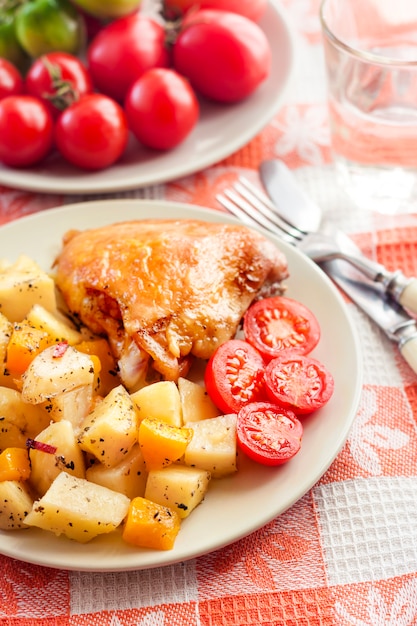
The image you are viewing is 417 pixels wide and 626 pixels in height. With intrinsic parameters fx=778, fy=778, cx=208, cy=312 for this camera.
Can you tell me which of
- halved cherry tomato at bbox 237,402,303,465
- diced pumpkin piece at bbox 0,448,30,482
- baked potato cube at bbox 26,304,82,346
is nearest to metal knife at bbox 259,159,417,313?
halved cherry tomato at bbox 237,402,303,465

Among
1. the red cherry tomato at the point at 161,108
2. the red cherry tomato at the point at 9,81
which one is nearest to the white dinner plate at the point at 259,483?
the red cherry tomato at the point at 161,108

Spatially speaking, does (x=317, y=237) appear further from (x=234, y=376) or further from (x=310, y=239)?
(x=234, y=376)

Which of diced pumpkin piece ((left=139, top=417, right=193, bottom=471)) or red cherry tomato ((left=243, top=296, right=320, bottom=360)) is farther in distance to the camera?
red cherry tomato ((left=243, top=296, right=320, bottom=360))

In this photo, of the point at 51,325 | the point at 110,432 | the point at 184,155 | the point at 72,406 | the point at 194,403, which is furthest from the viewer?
the point at 184,155

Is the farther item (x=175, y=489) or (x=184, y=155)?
(x=184, y=155)

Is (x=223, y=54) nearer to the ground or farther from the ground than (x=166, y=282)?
farther from the ground

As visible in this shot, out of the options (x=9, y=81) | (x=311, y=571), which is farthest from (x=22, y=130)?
(x=311, y=571)

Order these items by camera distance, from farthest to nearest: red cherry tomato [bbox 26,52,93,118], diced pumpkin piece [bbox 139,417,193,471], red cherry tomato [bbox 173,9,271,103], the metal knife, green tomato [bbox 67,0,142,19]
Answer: green tomato [bbox 67,0,142,19]
red cherry tomato [bbox 173,9,271,103]
red cherry tomato [bbox 26,52,93,118]
the metal knife
diced pumpkin piece [bbox 139,417,193,471]

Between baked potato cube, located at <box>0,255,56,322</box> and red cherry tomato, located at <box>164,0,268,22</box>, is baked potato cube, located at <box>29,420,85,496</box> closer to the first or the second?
baked potato cube, located at <box>0,255,56,322</box>
